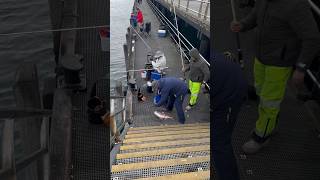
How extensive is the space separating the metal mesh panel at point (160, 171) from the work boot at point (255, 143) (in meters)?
1.86

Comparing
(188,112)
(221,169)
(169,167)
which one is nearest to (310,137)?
(221,169)

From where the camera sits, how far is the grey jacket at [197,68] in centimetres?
591

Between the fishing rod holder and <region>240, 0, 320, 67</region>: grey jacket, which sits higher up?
<region>240, 0, 320, 67</region>: grey jacket

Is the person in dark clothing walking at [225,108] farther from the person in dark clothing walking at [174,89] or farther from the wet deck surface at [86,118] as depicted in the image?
the person in dark clothing walking at [174,89]

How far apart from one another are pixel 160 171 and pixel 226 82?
2.02 meters

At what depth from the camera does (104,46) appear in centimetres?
409

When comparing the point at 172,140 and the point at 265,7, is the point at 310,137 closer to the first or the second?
the point at 265,7

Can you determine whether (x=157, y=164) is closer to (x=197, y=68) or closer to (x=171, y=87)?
(x=197, y=68)

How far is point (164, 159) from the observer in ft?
13.1

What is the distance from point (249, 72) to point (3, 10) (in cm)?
1063

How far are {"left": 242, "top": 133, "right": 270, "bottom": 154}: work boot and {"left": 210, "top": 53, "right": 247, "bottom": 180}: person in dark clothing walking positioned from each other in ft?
0.26

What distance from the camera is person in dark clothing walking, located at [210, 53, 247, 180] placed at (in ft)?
5.11

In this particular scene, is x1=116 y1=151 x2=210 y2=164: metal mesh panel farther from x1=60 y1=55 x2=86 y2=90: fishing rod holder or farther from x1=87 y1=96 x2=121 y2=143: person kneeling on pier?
x1=60 y1=55 x2=86 y2=90: fishing rod holder

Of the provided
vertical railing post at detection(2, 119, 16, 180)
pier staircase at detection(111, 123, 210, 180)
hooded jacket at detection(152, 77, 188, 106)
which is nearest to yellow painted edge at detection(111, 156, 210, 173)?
pier staircase at detection(111, 123, 210, 180)
